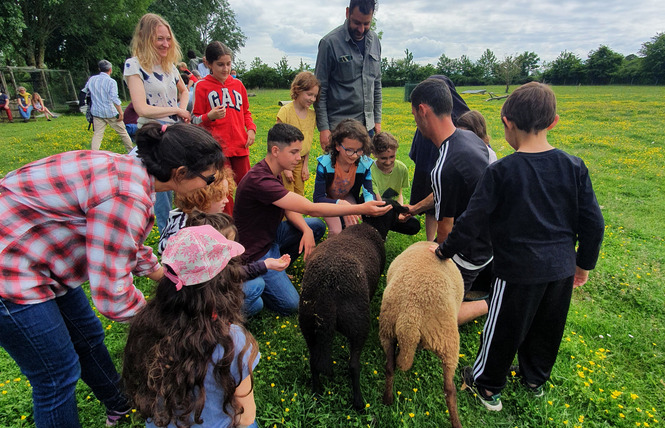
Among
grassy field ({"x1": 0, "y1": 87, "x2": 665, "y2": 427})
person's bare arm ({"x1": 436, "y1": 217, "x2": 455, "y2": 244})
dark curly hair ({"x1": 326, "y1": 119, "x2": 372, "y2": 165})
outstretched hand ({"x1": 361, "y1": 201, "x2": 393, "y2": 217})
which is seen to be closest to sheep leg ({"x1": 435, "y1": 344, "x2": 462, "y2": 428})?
grassy field ({"x1": 0, "y1": 87, "x2": 665, "y2": 427})

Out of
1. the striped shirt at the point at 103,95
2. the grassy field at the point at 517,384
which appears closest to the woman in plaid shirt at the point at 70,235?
the grassy field at the point at 517,384

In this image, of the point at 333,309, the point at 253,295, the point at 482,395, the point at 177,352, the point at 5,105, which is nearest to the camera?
the point at 177,352

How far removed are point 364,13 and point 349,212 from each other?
2884 mm

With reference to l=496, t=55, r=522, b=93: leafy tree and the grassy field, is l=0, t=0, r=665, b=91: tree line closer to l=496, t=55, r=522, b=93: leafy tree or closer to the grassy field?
l=496, t=55, r=522, b=93: leafy tree

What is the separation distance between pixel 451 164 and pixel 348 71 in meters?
2.59

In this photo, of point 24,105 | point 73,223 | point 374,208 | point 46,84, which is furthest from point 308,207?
point 46,84

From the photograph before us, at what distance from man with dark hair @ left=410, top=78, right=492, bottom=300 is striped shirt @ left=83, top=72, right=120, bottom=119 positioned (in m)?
9.45

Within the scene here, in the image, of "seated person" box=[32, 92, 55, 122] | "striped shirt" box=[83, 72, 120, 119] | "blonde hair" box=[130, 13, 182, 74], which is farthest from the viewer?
"seated person" box=[32, 92, 55, 122]

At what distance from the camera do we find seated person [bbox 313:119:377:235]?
13.8 ft

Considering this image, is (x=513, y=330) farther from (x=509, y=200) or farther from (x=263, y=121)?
(x=263, y=121)

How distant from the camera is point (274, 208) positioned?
3.70 meters

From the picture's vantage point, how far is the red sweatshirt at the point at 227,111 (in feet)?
15.8

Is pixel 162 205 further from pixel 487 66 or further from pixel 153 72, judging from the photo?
pixel 487 66

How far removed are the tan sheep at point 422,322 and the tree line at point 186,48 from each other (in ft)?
104
